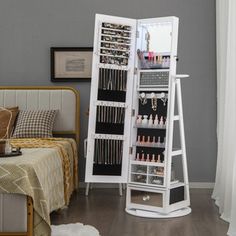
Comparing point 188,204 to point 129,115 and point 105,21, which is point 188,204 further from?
point 105,21

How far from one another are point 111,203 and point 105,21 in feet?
6.32

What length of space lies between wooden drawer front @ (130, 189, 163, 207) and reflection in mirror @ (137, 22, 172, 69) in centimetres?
123

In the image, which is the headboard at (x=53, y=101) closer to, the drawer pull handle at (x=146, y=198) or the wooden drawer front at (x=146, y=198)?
the wooden drawer front at (x=146, y=198)

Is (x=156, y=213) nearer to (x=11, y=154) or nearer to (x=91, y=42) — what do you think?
(x=11, y=154)

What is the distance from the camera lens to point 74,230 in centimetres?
357

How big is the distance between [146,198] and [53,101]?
1.87m

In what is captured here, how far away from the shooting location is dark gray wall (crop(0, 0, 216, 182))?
5434 millimetres

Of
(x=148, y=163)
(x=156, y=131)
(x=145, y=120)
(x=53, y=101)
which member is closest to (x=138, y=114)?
(x=145, y=120)

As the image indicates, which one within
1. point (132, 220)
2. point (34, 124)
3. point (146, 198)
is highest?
point (34, 124)

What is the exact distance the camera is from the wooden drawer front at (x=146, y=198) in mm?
4176

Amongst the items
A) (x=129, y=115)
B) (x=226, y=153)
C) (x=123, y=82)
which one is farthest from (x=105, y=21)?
(x=226, y=153)

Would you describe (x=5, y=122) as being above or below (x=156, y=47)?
below

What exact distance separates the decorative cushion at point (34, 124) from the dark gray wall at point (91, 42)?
56cm

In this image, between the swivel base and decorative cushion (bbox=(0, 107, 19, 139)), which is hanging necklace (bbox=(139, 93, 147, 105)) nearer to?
the swivel base
